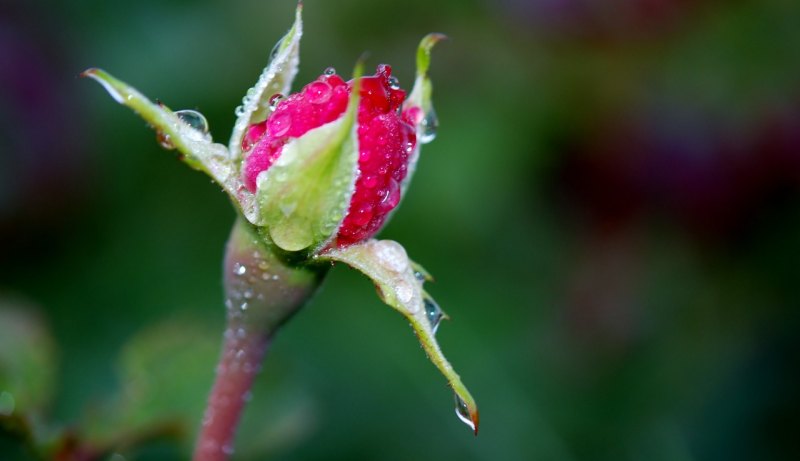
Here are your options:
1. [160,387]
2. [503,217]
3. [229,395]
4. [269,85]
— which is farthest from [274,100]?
[503,217]

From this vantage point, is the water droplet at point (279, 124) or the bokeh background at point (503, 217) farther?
the bokeh background at point (503, 217)

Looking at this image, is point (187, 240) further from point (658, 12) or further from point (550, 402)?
point (658, 12)

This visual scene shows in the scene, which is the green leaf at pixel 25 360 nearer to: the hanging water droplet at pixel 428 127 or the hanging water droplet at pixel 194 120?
the hanging water droplet at pixel 194 120

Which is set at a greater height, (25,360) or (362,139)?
(362,139)

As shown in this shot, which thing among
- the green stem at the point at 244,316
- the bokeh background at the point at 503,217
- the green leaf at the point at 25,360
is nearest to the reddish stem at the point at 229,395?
the green stem at the point at 244,316

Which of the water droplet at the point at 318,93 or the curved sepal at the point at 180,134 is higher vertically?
Answer: the water droplet at the point at 318,93

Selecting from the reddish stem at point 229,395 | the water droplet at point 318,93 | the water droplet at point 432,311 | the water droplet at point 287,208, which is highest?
the water droplet at point 318,93

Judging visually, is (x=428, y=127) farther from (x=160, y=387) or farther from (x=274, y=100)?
(x=160, y=387)
